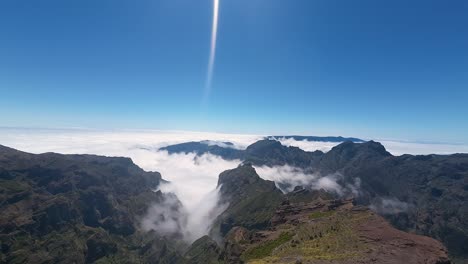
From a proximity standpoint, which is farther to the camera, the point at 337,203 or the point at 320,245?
the point at 337,203

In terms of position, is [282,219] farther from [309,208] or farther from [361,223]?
[361,223]

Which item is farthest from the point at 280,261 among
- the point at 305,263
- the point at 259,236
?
the point at 259,236

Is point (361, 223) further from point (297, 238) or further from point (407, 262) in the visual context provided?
point (407, 262)

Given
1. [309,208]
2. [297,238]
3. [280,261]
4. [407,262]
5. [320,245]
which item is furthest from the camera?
[309,208]

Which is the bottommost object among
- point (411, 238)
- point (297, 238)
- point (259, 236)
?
point (259, 236)

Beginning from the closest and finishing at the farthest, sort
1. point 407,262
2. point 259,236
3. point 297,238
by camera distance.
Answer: point 407,262 < point 297,238 < point 259,236

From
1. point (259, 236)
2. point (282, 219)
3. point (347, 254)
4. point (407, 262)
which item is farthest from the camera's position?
point (282, 219)

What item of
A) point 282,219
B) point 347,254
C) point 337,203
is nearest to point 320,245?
point 347,254

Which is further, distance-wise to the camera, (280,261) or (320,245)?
(320,245)

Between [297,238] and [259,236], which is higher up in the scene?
[297,238]
